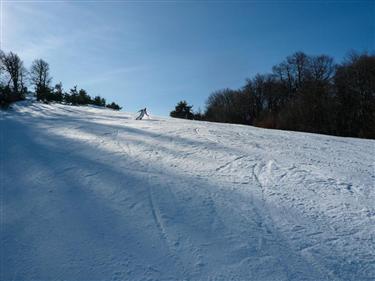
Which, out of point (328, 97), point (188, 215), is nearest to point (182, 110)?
point (328, 97)

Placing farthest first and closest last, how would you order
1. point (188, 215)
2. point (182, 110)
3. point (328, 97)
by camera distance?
point (182, 110)
point (328, 97)
point (188, 215)

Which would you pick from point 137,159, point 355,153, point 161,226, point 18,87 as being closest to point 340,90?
point 355,153

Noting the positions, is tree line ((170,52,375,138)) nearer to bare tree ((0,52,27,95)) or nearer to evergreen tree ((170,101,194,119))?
evergreen tree ((170,101,194,119))

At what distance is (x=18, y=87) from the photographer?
38.2 m

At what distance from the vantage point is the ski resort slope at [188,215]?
2918mm

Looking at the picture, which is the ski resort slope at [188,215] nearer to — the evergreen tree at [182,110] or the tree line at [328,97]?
the tree line at [328,97]

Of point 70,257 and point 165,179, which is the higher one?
point 165,179

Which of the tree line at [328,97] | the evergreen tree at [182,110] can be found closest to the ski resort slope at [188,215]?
the tree line at [328,97]

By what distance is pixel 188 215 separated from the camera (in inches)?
153

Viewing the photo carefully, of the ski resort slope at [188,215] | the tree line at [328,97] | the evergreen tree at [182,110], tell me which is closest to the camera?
the ski resort slope at [188,215]

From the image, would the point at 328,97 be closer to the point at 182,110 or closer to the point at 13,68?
the point at 182,110

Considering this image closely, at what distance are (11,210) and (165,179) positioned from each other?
2.65 m

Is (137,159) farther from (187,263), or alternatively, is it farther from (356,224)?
(356,224)

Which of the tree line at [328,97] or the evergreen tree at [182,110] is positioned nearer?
the tree line at [328,97]
